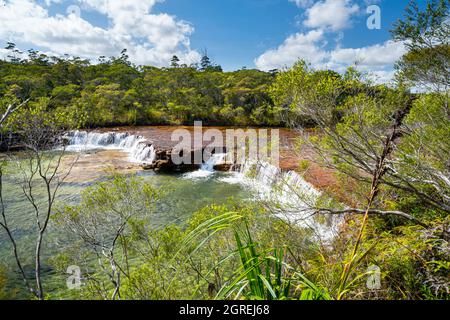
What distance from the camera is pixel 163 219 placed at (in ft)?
30.0

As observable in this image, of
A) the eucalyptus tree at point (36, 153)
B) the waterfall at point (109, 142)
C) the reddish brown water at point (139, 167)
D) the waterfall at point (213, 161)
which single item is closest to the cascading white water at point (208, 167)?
the waterfall at point (213, 161)

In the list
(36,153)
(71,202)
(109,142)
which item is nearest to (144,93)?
(109,142)

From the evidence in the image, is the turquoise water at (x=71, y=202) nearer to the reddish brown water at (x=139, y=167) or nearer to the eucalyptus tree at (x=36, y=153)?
the eucalyptus tree at (x=36, y=153)

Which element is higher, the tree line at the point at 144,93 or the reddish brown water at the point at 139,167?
the tree line at the point at 144,93

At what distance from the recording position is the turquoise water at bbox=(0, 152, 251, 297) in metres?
6.95

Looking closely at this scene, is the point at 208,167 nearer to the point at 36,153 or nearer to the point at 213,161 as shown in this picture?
the point at 213,161

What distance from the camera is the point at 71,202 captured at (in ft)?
33.8

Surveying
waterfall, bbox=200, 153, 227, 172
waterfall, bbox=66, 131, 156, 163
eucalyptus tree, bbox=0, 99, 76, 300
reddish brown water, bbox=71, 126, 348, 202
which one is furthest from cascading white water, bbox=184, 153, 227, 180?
eucalyptus tree, bbox=0, 99, 76, 300

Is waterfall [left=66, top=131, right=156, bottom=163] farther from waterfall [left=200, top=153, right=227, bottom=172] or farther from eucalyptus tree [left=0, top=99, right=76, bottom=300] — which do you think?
eucalyptus tree [left=0, top=99, right=76, bottom=300]

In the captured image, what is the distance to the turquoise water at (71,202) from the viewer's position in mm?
6952

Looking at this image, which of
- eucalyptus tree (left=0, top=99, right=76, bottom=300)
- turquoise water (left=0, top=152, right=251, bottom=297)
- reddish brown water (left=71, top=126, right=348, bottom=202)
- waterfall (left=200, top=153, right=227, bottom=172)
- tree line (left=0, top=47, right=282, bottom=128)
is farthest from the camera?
tree line (left=0, top=47, right=282, bottom=128)

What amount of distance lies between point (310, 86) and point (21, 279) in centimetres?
812
